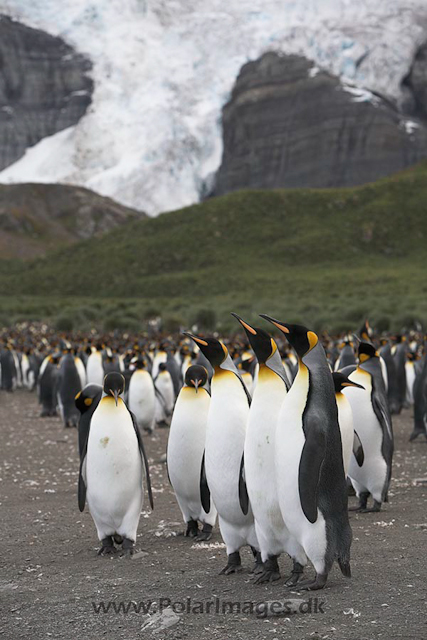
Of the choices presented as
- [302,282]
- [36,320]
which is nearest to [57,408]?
[36,320]

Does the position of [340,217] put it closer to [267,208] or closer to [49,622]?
[267,208]

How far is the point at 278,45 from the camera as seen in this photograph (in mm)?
82562

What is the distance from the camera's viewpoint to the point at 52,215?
85.5 m

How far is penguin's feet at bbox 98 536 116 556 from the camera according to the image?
465 cm

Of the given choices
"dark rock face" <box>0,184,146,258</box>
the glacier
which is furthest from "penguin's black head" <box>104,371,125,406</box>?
"dark rock face" <box>0,184,146,258</box>

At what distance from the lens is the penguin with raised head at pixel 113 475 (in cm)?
464

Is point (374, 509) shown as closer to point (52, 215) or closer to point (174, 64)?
point (52, 215)

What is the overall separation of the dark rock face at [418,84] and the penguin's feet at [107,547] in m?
79.0

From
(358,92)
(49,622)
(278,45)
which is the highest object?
(278,45)

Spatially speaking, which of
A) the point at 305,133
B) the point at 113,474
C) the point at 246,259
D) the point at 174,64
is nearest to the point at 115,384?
the point at 113,474

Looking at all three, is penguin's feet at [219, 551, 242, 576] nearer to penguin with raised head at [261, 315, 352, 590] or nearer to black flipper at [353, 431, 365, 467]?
penguin with raised head at [261, 315, 352, 590]

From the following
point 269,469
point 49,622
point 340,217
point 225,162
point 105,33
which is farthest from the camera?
point 105,33

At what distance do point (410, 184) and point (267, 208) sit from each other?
9561 mm

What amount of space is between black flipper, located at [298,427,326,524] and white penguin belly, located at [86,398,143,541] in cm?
145
